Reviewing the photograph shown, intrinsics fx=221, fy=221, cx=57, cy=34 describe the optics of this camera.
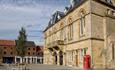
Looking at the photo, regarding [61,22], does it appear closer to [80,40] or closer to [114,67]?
[80,40]

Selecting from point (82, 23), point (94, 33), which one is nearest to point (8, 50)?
point (82, 23)

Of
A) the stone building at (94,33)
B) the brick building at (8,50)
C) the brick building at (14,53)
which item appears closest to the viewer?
the stone building at (94,33)

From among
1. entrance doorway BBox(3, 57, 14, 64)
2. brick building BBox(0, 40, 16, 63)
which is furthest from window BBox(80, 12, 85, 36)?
brick building BBox(0, 40, 16, 63)

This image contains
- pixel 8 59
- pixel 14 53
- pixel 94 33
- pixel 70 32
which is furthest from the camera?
pixel 14 53

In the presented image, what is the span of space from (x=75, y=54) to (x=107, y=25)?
818 centimetres

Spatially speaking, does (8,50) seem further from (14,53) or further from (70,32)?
(70,32)

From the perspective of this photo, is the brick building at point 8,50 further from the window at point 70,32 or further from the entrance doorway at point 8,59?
the window at point 70,32

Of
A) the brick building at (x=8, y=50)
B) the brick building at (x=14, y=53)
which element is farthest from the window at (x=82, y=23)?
the brick building at (x=8, y=50)

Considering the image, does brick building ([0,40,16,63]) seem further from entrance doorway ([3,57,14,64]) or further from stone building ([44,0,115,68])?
stone building ([44,0,115,68])

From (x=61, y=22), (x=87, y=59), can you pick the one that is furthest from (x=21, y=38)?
(x=87, y=59)

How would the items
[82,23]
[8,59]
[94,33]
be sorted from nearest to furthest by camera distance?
[94,33] → [82,23] → [8,59]

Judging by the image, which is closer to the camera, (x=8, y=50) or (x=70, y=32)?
(x=70, y=32)

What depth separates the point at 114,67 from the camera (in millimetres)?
34188

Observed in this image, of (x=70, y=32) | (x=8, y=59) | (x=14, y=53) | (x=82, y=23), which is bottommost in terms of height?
(x=8, y=59)
